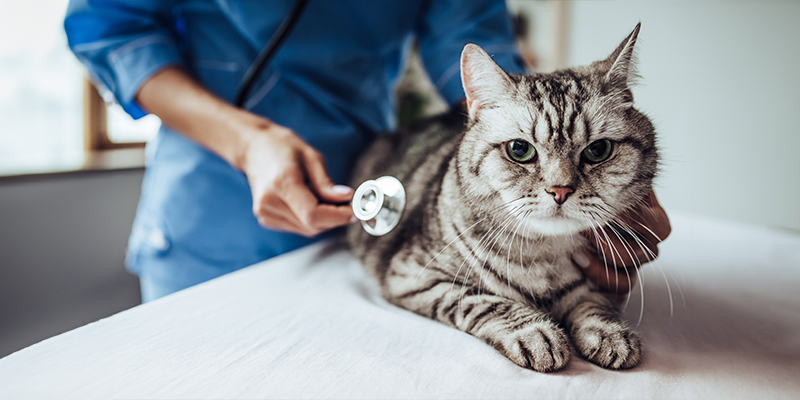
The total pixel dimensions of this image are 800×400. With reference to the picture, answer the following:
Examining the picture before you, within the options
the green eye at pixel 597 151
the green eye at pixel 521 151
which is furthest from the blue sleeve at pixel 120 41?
the green eye at pixel 597 151

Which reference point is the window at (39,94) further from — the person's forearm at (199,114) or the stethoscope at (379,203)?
the stethoscope at (379,203)

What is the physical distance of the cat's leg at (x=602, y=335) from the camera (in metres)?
0.56

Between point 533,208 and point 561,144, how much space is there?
10cm

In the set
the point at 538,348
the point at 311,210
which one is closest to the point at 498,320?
the point at 538,348

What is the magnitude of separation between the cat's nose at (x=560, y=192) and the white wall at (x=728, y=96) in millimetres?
213

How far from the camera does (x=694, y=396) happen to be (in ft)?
1.59

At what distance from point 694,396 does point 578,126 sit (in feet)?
1.17

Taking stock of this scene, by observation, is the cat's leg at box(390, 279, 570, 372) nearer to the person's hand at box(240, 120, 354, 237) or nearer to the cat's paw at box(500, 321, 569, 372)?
the cat's paw at box(500, 321, 569, 372)

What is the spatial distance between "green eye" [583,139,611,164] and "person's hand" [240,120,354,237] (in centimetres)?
38

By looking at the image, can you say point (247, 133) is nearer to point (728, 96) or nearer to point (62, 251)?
point (728, 96)

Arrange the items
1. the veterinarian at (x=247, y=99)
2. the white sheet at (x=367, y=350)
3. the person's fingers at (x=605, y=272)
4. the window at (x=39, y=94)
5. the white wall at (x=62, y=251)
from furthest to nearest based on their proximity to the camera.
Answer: the window at (x=39, y=94), the white wall at (x=62, y=251), the veterinarian at (x=247, y=99), the person's fingers at (x=605, y=272), the white sheet at (x=367, y=350)

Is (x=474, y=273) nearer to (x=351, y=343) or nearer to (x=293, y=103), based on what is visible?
(x=351, y=343)

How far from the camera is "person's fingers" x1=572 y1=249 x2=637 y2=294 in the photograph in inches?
28.1

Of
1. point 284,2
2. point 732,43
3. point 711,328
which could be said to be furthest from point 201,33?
point 711,328
